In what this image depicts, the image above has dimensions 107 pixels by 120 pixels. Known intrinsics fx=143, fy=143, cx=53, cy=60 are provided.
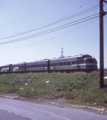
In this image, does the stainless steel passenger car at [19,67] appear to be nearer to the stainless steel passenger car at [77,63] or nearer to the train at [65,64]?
the train at [65,64]

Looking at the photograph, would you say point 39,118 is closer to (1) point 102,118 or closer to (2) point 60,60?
(1) point 102,118

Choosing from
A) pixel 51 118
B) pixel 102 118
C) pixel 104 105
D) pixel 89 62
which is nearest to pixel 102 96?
pixel 104 105

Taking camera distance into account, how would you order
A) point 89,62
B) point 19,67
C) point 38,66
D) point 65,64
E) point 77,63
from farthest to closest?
point 19,67 → point 38,66 → point 65,64 → point 77,63 → point 89,62

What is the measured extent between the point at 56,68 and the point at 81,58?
280 inches

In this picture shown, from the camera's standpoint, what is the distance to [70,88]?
43.1 ft

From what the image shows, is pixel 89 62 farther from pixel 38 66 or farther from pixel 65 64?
pixel 38 66

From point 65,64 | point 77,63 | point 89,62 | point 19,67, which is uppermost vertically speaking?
point 89,62

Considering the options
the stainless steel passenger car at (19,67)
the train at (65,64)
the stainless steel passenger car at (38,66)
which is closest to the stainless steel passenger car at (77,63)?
the train at (65,64)

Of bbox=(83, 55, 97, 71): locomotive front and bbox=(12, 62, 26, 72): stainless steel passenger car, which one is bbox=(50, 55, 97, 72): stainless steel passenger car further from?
bbox=(12, 62, 26, 72): stainless steel passenger car

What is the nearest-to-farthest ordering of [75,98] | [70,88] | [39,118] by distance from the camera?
[39,118], [75,98], [70,88]

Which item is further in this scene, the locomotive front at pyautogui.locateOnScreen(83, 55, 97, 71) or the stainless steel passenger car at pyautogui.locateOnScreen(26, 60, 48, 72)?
the stainless steel passenger car at pyautogui.locateOnScreen(26, 60, 48, 72)

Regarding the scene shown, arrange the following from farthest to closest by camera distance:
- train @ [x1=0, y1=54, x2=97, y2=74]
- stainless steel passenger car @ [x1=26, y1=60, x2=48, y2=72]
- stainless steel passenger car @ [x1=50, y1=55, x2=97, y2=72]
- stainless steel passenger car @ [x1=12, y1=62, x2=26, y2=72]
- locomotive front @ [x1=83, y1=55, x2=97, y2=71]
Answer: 1. stainless steel passenger car @ [x1=12, y1=62, x2=26, y2=72]
2. stainless steel passenger car @ [x1=26, y1=60, x2=48, y2=72]
3. train @ [x1=0, y1=54, x2=97, y2=74]
4. stainless steel passenger car @ [x1=50, y1=55, x2=97, y2=72]
5. locomotive front @ [x1=83, y1=55, x2=97, y2=71]

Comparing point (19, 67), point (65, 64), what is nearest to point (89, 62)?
point (65, 64)

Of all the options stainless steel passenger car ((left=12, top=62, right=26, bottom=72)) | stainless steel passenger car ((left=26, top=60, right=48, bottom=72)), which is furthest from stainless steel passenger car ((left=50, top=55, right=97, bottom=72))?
stainless steel passenger car ((left=12, top=62, right=26, bottom=72))
